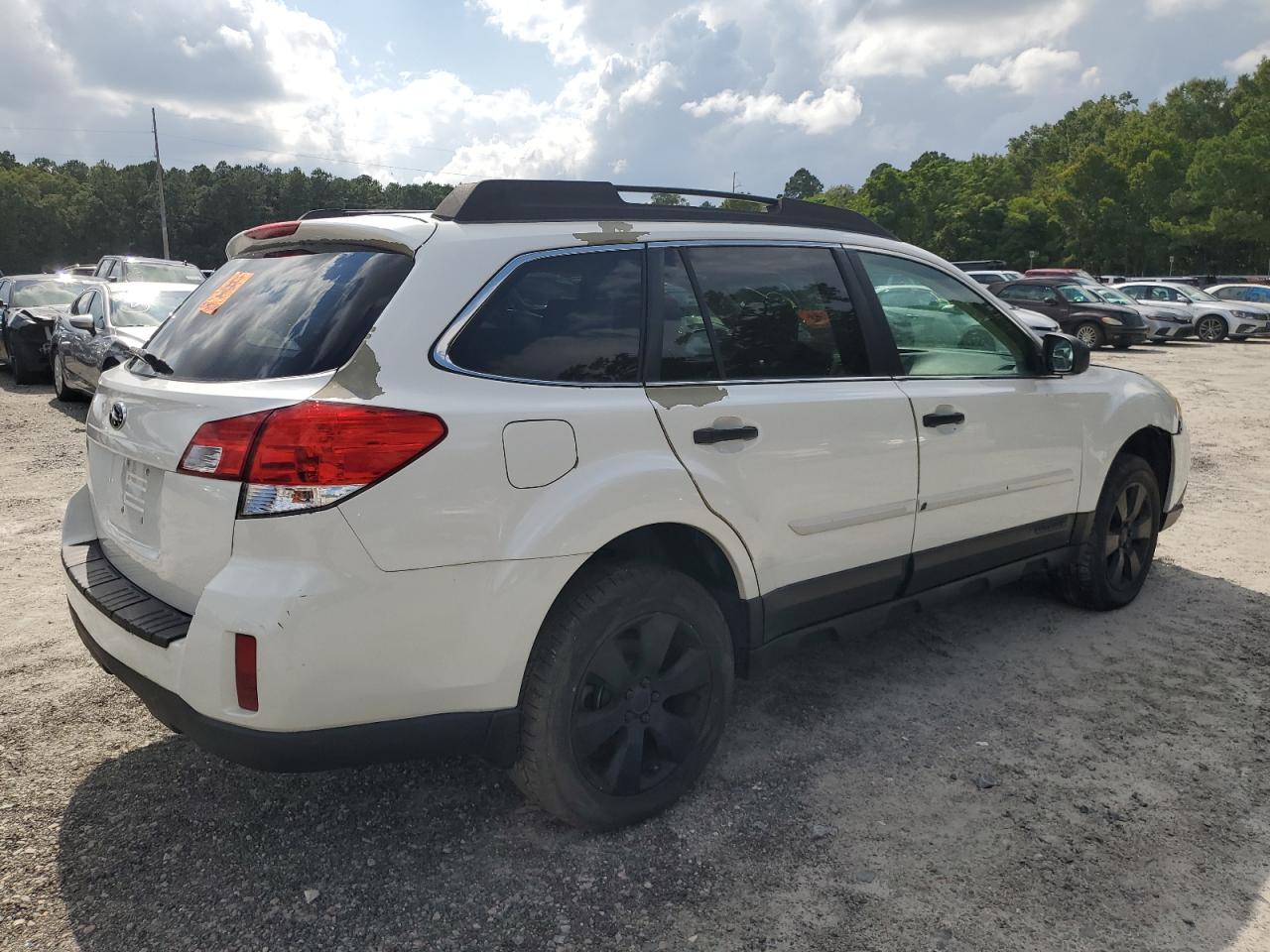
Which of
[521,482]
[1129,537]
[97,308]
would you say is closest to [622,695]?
[521,482]

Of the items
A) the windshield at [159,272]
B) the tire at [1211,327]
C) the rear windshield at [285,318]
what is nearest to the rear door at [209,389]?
the rear windshield at [285,318]

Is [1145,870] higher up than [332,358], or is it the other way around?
[332,358]

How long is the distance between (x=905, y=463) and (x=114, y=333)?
30.0 feet

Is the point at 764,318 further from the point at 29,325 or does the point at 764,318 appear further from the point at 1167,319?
the point at 1167,319

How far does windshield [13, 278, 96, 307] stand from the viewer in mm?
15320

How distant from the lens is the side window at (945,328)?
145 inches

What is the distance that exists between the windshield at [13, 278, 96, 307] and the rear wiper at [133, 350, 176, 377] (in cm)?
1417

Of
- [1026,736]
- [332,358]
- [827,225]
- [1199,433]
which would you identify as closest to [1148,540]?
[1026,736]

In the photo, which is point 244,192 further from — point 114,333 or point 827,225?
point 827,225

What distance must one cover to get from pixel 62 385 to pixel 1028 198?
69482mm

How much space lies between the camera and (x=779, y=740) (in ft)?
11.4

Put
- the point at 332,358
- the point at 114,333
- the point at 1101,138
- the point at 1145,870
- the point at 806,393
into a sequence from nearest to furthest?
1. the point at 332,358
2. the point at 1145,870
3. the point at 806,393
4. the point at 114,333
5. the point at 1101,138

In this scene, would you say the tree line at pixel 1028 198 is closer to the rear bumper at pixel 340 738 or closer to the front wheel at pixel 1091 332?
the front wheel at pixel 1091 332

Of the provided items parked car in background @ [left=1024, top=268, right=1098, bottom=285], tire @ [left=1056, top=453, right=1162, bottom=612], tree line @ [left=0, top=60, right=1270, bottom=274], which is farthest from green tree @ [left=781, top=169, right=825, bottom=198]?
tire @ [left=1056, top=453, right=1162, bottom=612]
